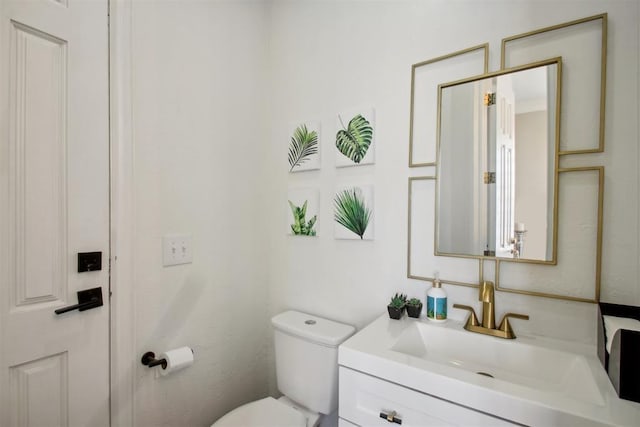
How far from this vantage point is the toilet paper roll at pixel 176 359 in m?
1.13

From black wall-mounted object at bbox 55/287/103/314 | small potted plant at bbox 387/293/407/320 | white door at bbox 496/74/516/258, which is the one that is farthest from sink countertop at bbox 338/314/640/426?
black wall-mounted object at bbox 55/287/103/314

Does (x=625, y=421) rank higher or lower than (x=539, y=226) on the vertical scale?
lower

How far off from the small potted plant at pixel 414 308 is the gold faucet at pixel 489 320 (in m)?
0.17

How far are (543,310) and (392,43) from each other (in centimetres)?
120

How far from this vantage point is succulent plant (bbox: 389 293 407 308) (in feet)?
3.77

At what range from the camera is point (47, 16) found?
0.93 meters

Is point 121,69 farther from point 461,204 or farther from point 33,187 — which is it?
point 461,204

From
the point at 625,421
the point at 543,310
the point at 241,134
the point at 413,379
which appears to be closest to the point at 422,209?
the point at 543,310

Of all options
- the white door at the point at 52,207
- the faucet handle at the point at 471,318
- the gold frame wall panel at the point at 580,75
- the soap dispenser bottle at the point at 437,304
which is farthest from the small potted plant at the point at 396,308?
the white door at the point at 52,207

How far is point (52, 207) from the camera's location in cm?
95

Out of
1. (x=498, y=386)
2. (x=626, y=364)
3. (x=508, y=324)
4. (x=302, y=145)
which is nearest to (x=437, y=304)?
(x=508, y=324)

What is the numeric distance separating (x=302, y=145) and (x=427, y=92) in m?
0.65

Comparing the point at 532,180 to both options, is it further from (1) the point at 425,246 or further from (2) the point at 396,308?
(2) the point at 396,308

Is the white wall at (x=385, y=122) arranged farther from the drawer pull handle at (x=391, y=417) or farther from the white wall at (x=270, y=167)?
the drawer pull handle at (x=391, y=417)
